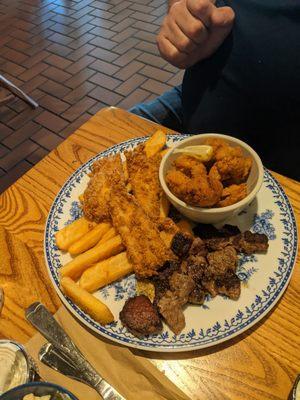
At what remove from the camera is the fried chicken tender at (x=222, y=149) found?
112 cm

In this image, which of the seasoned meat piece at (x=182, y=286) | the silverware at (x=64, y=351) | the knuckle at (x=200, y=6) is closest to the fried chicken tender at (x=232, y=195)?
the seasoned meat piece at (x=182, y=286)

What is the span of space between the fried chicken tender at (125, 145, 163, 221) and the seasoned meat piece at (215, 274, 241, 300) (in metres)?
0.27

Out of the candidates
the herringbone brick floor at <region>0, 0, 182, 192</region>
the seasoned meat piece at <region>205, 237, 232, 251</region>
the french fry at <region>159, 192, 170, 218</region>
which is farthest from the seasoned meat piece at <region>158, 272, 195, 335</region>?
the herringbone brick floor at <region>0, 0, 182, 192</region>

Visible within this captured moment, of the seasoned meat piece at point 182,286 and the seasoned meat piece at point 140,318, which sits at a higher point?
the seasoned meat piece at point 182,286

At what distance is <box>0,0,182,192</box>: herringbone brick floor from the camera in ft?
10.7

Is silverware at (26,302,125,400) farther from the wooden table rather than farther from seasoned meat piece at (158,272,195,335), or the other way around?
seasoned meat piece at (158,272,195,335)

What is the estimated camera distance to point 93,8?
4.56 metres

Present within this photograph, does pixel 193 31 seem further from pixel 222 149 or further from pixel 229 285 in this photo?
pixel 229 285

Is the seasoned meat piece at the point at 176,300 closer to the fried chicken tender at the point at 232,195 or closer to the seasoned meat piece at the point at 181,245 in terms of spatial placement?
the seasoned meat piece at the point at 181,245

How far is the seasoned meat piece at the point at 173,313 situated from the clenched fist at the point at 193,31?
0.96 m

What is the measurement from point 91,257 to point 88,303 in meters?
0.14

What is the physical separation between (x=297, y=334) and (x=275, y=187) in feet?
1.58

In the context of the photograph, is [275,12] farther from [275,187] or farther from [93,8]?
[93,8]

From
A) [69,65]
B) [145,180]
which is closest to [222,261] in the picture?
[145,180]
